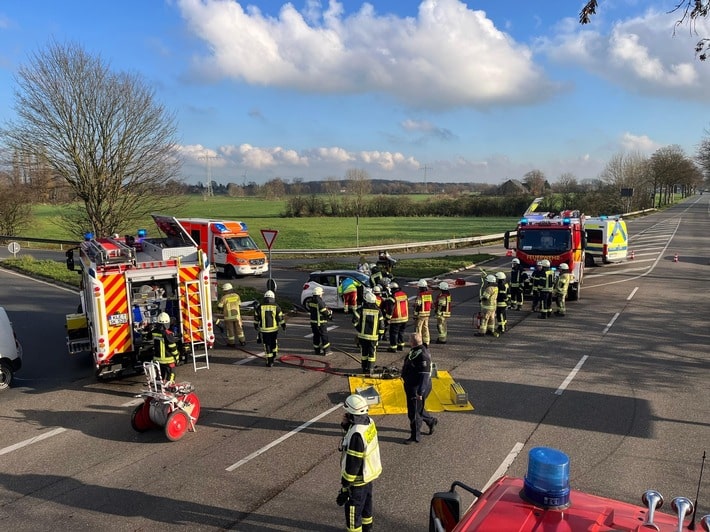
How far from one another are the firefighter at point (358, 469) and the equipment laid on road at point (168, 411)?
348 cm

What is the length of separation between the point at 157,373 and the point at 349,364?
3957 mm

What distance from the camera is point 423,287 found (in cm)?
1240

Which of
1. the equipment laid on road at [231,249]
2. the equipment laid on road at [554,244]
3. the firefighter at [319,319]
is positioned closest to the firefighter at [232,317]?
the firefighter at [319,319]

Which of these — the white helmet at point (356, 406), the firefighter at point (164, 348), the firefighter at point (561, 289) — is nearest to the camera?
the white helmet at point (356, 406)

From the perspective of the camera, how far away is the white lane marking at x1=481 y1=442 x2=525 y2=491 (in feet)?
20.8

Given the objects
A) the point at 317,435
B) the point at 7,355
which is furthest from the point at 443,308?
the point at 7,355

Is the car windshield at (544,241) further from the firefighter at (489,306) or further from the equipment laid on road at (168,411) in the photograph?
the equipment laid on road at (168,411)

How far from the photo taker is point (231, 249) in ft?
80.7

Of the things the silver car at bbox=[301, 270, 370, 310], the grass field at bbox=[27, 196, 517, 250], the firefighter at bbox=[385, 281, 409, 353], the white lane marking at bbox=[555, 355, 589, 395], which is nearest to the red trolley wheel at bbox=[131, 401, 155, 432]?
the firefighter at bbox=[385, 281, 409, 353]

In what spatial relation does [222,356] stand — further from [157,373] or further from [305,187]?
[305,187]

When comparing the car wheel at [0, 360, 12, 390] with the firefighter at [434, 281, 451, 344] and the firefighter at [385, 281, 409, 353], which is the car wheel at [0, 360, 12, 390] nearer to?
the firefighter at [385, 281, 409, 353]

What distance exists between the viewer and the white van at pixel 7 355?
972 cm

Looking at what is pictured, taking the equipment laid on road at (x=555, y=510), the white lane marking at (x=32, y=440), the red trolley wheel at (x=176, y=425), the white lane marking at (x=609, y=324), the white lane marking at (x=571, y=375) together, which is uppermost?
the equipment laid on road at (x=555, y=510)

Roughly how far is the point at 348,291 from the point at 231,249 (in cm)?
1056
